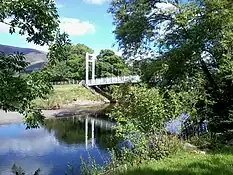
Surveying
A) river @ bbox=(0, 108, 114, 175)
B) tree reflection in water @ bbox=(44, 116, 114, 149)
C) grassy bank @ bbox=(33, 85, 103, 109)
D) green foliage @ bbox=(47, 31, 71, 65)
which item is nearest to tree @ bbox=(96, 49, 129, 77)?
grassy bank @ bbox=(33, 85, 103, 109)

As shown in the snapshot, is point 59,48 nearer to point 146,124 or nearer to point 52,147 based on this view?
point 146,124

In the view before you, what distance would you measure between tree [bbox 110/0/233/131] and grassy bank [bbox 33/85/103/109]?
4015cm

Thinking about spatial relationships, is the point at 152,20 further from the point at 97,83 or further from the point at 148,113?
the point at 97,83

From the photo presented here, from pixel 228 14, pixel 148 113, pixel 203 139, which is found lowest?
pixel 203 139

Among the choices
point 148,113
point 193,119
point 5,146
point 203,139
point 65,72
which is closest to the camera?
point 148,113

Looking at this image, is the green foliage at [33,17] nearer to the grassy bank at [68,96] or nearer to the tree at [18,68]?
the tree at [18,68]

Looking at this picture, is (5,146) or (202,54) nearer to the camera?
(202,54)

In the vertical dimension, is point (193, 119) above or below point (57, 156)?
above

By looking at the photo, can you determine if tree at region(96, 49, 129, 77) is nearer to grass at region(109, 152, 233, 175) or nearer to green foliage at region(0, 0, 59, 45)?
grass at region(109, 152, 233, 175)

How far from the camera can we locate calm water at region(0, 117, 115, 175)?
18.3 m

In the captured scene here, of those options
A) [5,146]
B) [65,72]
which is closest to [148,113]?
[5,146]

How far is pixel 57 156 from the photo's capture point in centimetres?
2092

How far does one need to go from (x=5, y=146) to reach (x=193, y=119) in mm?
15320

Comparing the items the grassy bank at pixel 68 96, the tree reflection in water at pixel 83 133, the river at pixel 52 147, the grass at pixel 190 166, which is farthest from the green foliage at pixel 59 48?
the grassy bank at pixel 68 96
